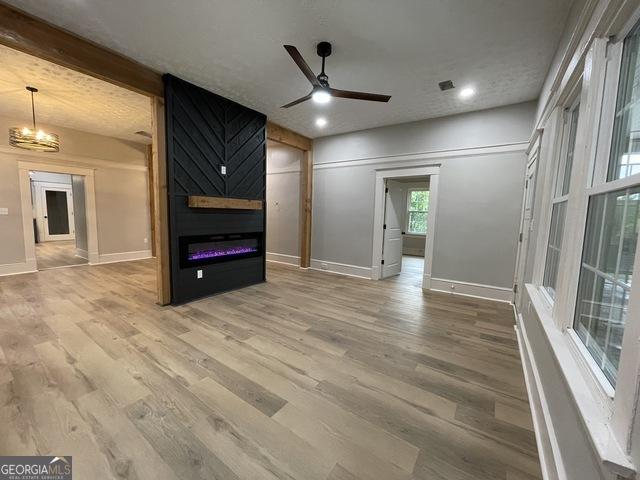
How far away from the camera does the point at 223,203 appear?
3.75 meters

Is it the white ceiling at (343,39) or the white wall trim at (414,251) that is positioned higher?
the white ceiling at (343,39)

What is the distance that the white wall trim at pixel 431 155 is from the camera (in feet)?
12.1

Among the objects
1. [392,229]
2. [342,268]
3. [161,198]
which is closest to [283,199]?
[342,268]

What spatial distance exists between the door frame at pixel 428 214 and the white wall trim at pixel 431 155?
0.16 m

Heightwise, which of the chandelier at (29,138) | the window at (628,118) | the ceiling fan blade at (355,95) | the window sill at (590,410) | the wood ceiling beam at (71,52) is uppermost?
the wood ceiling beam at (71,52)

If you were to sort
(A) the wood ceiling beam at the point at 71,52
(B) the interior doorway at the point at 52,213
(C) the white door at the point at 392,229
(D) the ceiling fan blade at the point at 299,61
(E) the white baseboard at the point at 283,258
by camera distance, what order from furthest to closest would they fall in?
(B) the interior doorway at the point at 52,213 → (E) the white baseboard at the point at 283,258 → (C) the white door at the point at 392,229 → (A) the wood ceiling beam at the point at 71,52 → (D) the ceiling fan blade at the point at 299,61

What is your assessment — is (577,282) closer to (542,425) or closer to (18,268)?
(542,425)

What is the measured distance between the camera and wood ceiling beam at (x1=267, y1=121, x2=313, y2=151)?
15.6 ft

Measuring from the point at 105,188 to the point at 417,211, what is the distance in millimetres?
8385

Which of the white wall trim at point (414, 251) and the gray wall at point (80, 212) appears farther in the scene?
the white wall trim at point (414, 251)

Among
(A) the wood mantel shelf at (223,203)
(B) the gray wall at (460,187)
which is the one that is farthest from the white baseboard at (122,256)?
(B) the gray wall at (460,187)

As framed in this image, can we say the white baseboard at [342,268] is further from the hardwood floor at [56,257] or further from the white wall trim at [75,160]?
the hardwood floor at [56,257]

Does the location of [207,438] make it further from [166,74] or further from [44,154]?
[44,154]

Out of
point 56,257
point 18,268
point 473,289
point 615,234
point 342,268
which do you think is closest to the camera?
point 615,234
